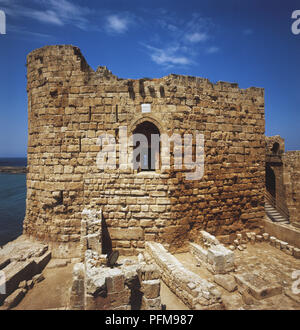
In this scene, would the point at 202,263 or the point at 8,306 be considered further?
the point at 202,263

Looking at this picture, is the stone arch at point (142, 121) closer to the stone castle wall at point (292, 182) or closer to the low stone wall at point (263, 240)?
the low stone wall at point (263, 240)

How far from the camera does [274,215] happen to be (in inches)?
468

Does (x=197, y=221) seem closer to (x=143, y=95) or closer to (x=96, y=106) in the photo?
(x=143, y=95)

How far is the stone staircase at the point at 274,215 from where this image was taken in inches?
454

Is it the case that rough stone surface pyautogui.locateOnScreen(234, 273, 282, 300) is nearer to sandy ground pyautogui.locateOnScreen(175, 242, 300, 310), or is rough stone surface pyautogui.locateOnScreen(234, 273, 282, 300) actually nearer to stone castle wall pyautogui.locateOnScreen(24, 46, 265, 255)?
sandy ground pyautogui.locateOnScreen(175, 242, 300, 310)

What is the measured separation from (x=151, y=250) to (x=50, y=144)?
480 cm

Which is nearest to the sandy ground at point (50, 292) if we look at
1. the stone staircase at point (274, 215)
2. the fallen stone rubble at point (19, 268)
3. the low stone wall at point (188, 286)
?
the fallen stone rubble at point (19, 268)

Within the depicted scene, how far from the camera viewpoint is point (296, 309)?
4602 mm

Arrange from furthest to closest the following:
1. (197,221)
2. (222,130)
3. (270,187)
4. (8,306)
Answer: (270,187) → (222,130) → (197,221) → (8,306)

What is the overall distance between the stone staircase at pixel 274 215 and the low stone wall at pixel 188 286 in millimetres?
8401

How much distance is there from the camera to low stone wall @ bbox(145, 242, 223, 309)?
176 inches

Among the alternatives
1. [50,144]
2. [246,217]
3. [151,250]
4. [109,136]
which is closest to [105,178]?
[109,136]

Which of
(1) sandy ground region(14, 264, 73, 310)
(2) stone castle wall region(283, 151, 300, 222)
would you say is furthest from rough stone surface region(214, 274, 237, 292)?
(2) stone castle wall region(283, 151, 300, 222)

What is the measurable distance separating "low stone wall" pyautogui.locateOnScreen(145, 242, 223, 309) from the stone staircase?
331 inches
